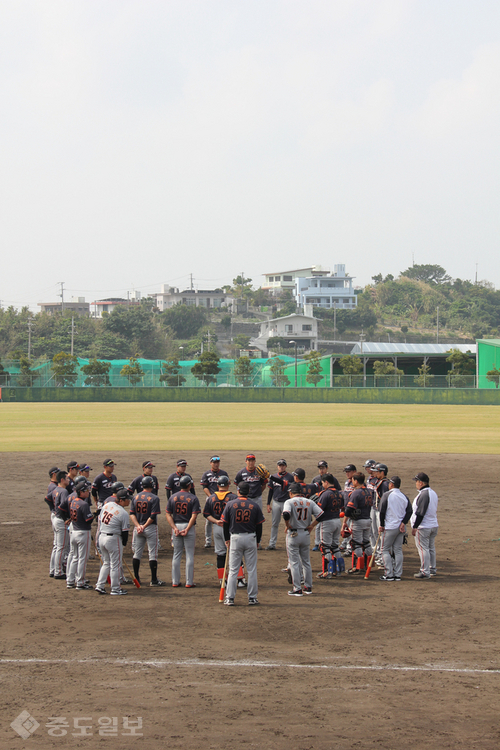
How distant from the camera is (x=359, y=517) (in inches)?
491

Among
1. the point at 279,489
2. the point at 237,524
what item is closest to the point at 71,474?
the point at 237,524

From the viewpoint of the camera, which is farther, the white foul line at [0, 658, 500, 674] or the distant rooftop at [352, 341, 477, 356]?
the distant rooftop at [352, 341, 477, 356]

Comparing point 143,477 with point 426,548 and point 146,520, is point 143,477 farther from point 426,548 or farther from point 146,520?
point 426,548

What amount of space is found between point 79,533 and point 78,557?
22.9 inches

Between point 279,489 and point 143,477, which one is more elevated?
point 143,477

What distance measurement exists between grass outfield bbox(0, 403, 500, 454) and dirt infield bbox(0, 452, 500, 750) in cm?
2040

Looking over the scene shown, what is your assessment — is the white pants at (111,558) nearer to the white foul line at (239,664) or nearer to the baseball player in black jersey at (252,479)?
the white foul line at (239,664)

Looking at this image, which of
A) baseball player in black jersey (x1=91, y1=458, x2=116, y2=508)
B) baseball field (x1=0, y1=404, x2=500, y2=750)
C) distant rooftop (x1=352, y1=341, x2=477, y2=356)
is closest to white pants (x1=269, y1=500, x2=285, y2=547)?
baseball field (x1=0, y1=404, x2=500, y2=750)

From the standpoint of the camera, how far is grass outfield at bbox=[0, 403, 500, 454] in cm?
3447

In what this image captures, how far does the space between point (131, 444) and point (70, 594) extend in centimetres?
2349

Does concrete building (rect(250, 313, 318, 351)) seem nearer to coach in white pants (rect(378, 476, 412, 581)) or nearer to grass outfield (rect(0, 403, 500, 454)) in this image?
grass outfield (rect(0, 403, 500, 454))

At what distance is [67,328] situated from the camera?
130 m

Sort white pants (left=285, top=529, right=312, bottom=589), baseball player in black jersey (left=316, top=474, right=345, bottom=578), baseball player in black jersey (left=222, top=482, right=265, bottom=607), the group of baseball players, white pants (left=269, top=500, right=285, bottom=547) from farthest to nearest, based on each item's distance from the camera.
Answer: white pants (left=269, top=500, right=285, bottom=547), baseball player in black jersey (left=316, top=474, right=345, bottom=578), white pants (left=285, top=529, right=312, bottom=589), the group of baseball players, baseball player in black jersey (left=222, top=482, right=265, bottom=607)

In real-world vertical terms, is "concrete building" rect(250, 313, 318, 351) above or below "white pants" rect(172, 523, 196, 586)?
above
